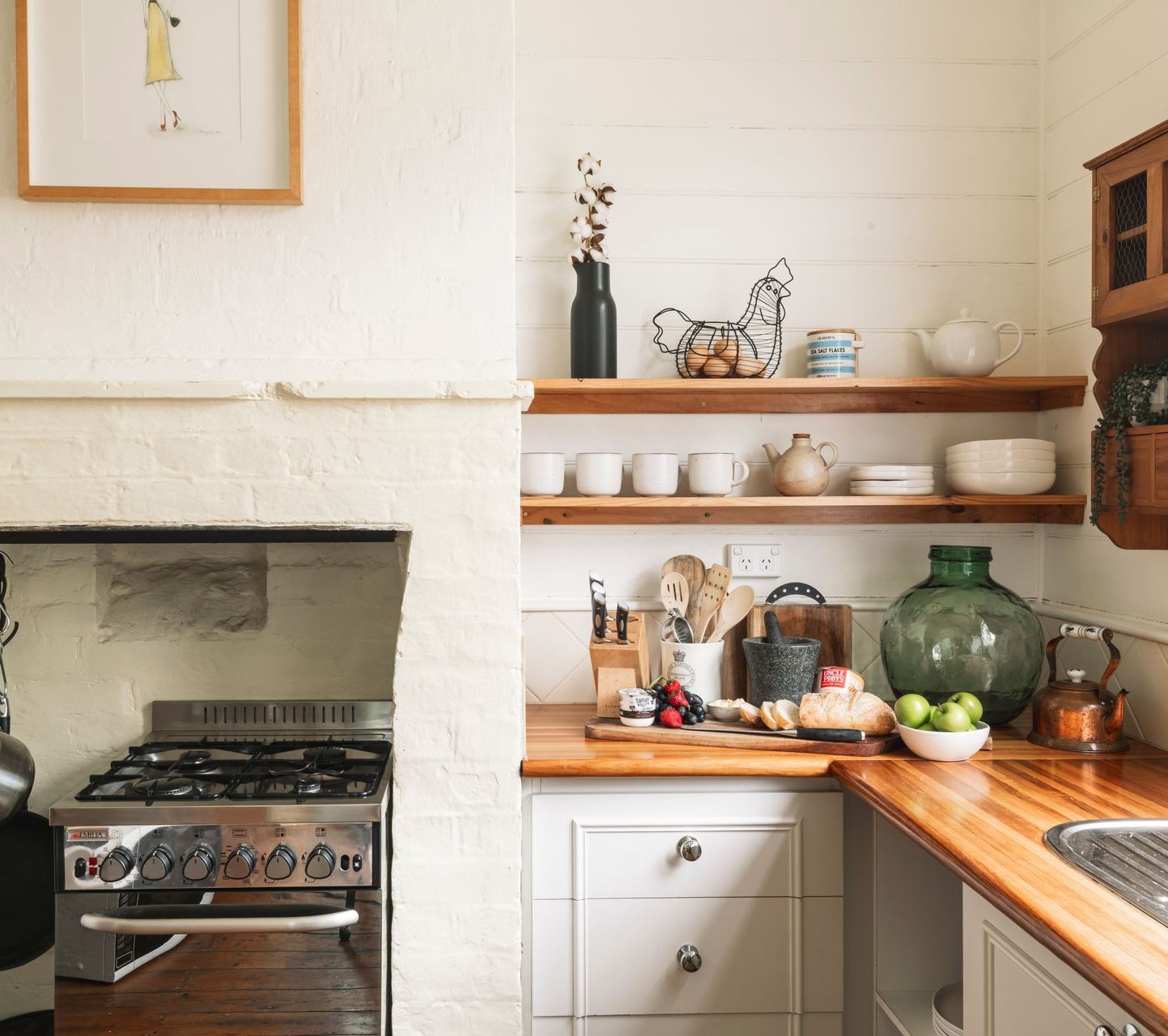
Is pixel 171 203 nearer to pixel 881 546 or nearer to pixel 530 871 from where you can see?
pixel 530 871

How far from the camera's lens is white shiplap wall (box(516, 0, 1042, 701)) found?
2479mm

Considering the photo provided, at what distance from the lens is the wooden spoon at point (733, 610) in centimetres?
239

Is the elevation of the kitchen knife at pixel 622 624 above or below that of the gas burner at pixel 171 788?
above

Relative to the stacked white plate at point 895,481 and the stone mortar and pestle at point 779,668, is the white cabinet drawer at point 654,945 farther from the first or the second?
the stacked white plate at point 895,481

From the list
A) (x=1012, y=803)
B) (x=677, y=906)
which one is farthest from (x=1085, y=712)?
(x=677, y=906)

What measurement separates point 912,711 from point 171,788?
4.85ft

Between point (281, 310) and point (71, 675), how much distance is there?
105 centimetres

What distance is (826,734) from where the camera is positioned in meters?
2.03

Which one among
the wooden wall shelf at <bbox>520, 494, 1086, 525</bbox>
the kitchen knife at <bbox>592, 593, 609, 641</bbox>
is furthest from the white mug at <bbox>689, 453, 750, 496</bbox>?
the kitchen knife at <bbox>592, 593, 609, 641</bbox>

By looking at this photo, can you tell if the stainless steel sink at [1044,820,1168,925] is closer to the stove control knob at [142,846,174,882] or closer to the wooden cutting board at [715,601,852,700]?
the wooden cutting board at [715,601,852,700]

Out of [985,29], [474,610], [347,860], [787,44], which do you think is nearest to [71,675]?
[347,860]

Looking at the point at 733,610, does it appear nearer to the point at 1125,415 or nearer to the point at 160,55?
the point at 1125,415

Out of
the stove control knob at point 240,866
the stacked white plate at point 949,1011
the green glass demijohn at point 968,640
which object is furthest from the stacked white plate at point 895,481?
the stove control knob at point 240,866

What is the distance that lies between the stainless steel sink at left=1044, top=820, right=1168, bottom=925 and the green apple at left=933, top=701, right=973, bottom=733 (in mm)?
376
